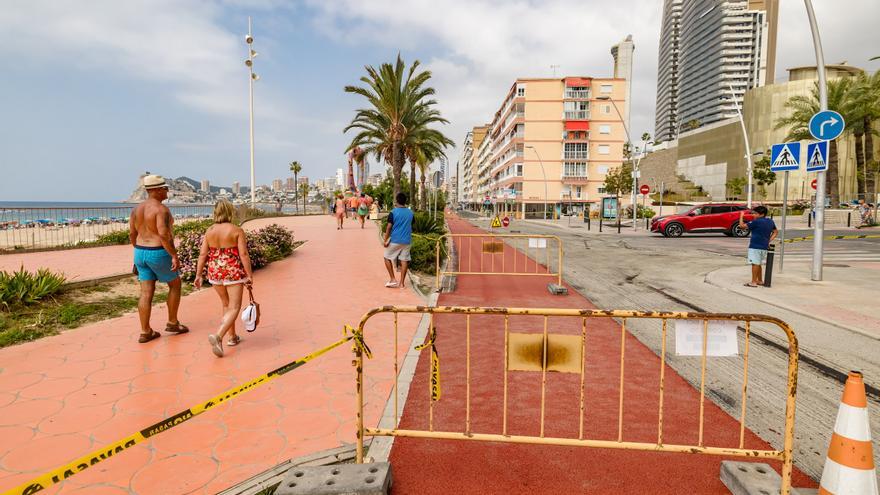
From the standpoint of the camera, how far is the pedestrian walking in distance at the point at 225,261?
Result: 5.07 m

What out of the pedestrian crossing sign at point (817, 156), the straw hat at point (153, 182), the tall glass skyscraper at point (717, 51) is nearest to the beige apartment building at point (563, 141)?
the pedestrian crossing sign at point (817, 156)

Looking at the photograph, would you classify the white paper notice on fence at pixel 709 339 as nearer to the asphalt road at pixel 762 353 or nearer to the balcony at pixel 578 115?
the asphalt road at pixel 762 353

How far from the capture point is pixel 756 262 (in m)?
9.57

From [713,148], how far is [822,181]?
92.0 meters

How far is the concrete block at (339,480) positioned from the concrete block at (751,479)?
2148 mm

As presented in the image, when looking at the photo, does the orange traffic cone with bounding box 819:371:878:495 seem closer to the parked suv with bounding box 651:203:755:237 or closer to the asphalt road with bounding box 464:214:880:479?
the asphalt road with bounding box 464:214:880:479

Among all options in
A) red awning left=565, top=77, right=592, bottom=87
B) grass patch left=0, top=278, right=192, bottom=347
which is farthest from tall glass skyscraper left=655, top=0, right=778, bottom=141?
grass patch left=0, top=278, right=192, bottom=347

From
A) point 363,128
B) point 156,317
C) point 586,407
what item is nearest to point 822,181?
point 586,407

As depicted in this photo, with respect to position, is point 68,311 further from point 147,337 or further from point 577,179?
point 577,179

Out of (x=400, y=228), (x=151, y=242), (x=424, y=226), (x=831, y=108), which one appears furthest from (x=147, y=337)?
(x=831, y=108)

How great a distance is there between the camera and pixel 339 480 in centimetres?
277

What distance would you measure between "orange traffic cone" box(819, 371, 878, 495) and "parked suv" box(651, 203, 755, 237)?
2385 centimetres

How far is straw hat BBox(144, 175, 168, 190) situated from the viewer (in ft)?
17.6

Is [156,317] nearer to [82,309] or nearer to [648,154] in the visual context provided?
[82,309]
